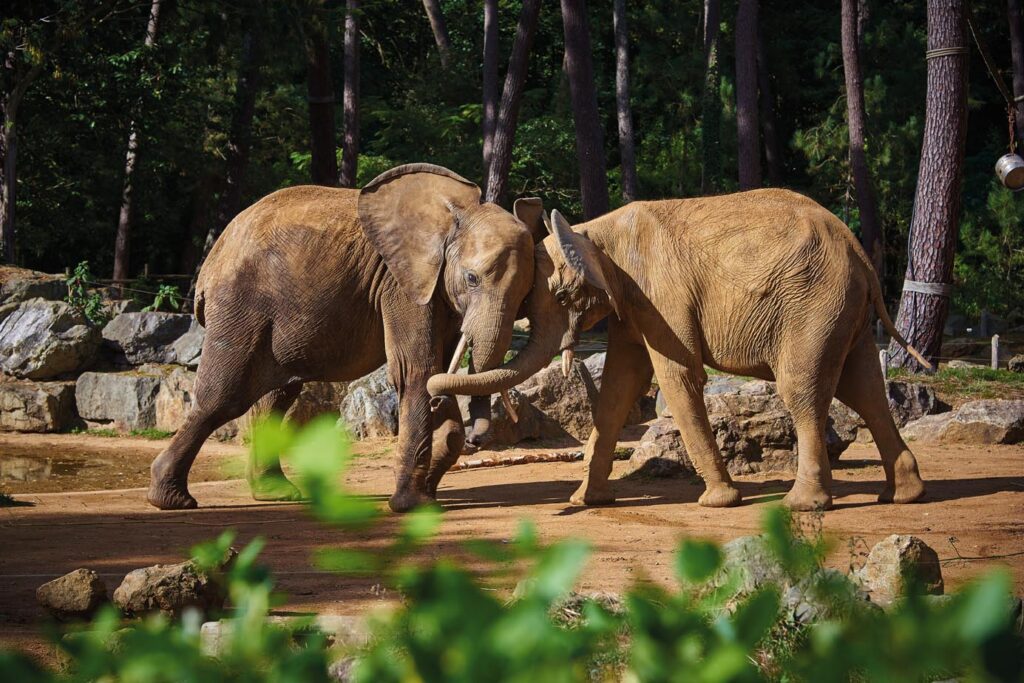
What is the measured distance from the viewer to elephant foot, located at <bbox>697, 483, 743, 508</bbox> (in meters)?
7.87

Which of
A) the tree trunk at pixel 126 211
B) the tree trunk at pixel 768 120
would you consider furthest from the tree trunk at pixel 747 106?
the tree trunk at pixel 126 211

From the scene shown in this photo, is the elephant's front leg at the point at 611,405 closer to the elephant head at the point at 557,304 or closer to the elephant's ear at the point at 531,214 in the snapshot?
the elephant head at the point at 557,304

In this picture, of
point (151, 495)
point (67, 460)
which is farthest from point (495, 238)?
point (67, 460)

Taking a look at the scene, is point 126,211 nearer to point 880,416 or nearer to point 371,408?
point 371,408

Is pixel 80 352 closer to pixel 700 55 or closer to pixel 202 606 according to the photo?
pixel 202 606

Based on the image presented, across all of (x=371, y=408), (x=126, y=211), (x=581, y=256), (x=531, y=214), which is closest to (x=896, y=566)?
(x=581, y=256)

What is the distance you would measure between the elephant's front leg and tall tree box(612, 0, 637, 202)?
22690 millimetres

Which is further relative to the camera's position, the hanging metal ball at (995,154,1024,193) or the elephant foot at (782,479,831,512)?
the hanging metal ball at (995,154,1024,193)

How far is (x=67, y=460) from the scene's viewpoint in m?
12.4

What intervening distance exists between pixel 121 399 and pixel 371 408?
11.5 ft

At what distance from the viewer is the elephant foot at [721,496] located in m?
7.87

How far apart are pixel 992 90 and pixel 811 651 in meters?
34.0

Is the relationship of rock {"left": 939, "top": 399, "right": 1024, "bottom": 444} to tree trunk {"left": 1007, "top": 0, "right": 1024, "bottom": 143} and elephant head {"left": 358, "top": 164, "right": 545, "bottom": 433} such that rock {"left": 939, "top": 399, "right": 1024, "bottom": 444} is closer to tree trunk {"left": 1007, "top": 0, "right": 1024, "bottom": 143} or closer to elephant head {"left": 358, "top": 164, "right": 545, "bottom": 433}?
elephant head {"left": 358, "top": 164, "right": 545, "bottom": 433}

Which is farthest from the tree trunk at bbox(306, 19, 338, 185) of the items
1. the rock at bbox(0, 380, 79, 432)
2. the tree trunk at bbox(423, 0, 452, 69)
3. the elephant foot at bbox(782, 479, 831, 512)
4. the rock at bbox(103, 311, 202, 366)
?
the elephant foot at bbox(782, 479, 831, 512)
